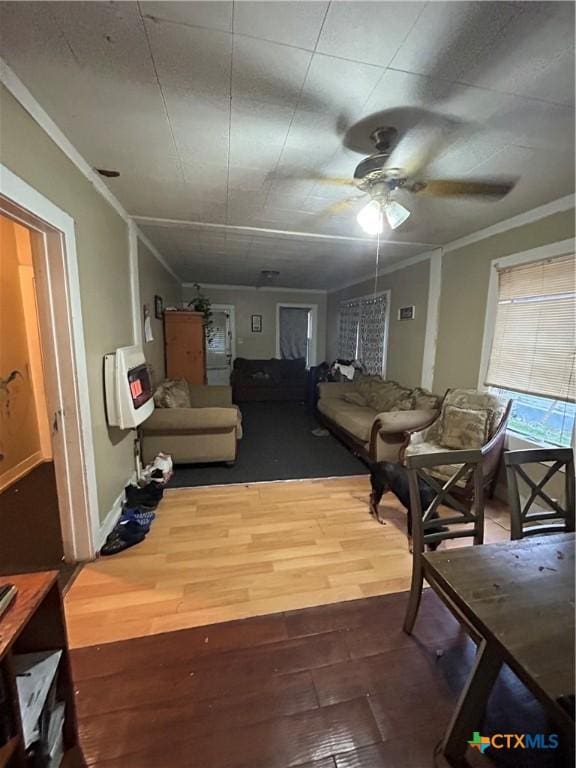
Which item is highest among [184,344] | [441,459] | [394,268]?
[394,268]

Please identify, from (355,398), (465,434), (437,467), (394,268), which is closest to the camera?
(437,467)

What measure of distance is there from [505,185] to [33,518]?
414 centimetres

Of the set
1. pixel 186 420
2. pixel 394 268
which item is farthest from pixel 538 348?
pixel 186 420

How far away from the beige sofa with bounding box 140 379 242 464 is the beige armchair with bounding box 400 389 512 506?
1.74 meters

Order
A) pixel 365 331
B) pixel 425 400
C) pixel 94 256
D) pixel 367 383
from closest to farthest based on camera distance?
pixel 94 256, pixel 425 400, pixel 367 383, pixel 365 331

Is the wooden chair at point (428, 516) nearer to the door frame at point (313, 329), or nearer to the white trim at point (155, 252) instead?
the white trim at point (155, 252)

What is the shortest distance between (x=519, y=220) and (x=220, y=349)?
5.68 m

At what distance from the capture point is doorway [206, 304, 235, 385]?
271 inches

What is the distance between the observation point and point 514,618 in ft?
3.01

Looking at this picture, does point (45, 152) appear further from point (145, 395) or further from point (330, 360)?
point (330, 360)

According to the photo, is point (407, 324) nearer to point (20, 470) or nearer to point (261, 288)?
point (261, 288)

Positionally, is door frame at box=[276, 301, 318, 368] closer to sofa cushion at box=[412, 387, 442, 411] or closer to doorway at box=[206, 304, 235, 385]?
doorway at box=[206, 304, 235, 385]

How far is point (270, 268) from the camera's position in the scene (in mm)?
4926

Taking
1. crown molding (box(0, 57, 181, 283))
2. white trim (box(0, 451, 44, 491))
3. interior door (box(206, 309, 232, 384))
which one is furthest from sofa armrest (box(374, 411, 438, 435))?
interior door (box(206, 309, 232, 384))
